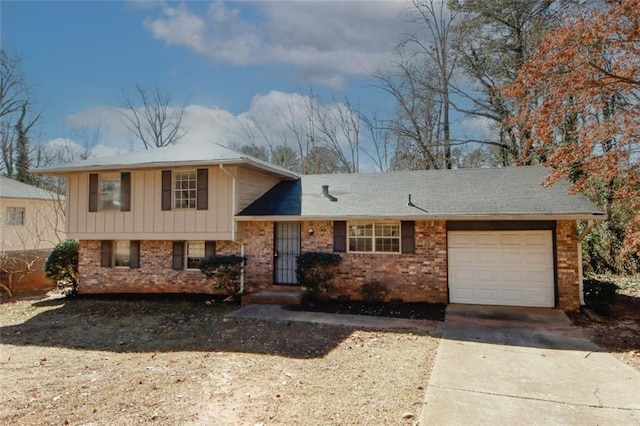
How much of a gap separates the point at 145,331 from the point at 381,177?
824 cm

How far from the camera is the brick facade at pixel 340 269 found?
8.54 metres

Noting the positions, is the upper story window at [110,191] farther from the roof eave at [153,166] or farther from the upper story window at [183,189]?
the upper story window at [183,189]

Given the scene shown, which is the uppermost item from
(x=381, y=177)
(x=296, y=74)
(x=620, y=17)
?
(x=296, y=74)

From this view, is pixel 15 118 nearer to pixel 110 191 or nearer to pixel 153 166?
pixel 110 191

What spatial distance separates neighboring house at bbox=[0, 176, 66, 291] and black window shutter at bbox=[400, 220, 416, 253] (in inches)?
547

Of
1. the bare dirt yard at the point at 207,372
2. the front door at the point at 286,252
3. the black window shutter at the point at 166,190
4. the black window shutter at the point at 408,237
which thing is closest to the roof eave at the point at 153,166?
the black window shutter at the point at 166,190

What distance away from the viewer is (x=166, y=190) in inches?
430

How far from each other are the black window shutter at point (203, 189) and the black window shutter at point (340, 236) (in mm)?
3832

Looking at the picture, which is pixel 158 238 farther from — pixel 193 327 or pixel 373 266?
pixel 373 266

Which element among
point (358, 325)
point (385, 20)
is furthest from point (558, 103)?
point (385, 20)

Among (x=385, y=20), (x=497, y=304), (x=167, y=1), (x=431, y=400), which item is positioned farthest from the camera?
(x=385, y=20)

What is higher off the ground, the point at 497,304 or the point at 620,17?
the point at 620,17

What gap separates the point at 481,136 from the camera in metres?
19.1

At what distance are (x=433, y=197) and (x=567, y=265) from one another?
3478 millimetres
